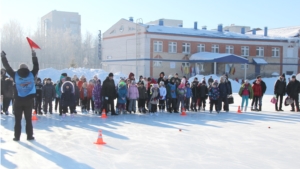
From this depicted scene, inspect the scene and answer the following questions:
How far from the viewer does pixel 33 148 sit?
764 cm

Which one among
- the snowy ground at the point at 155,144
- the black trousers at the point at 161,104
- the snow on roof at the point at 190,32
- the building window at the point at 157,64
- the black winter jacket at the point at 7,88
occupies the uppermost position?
the snow on roof at the point at 190,32

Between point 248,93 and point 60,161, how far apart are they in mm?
11414

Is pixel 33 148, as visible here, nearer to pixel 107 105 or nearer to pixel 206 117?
pixel 107 105

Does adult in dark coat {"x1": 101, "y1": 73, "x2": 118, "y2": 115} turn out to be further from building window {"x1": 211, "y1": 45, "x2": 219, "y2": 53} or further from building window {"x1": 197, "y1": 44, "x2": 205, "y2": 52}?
building window {"x1": 211, "y1": 45, "x2": 219, "y2": 53}

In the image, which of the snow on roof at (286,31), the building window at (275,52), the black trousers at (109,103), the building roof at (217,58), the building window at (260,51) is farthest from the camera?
the snow on roof at (286,31)

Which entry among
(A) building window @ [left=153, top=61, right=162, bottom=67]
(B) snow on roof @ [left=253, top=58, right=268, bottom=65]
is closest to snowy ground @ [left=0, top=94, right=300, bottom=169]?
(A) building window @ [left=153, top=61, right=162, bottom=67]

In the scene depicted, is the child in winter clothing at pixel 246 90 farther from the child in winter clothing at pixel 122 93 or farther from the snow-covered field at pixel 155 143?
the child in winter clothing at pixel 122 93

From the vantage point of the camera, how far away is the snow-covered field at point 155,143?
671 cm

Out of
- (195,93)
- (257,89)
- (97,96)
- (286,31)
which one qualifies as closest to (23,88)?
(97,96)

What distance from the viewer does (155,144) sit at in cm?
848

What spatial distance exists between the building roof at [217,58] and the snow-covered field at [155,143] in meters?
28.0

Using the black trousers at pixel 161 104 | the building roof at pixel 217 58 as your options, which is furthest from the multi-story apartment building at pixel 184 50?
the black trousers at pixel 161 104

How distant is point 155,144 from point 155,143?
4.9 inches

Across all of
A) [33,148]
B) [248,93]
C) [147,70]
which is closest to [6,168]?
[33,148]
